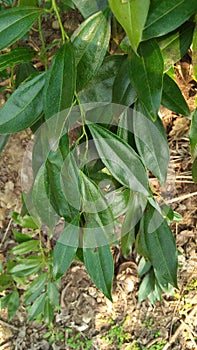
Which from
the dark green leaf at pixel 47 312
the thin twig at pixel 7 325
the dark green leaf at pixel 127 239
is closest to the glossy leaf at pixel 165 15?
the dark green leaf at pixel 127 239

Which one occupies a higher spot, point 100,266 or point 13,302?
point 100,266

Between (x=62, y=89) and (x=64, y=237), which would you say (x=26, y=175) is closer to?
(x=64, y=237)

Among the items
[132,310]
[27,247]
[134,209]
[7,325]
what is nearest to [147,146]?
[134,209]

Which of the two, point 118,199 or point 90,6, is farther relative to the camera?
point 118,199

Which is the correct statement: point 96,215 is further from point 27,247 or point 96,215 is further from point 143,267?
point 143,267

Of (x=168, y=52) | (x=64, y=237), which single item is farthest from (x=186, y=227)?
(x=168, y=52)

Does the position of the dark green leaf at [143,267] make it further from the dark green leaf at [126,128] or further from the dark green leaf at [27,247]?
the dark green leaf at [126,128]

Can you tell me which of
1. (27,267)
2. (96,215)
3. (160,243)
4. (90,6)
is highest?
(90,6)

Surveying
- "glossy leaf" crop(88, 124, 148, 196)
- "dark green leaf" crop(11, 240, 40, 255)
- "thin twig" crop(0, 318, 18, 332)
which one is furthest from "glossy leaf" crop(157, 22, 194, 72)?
"thin twig" crop(0, 318, 18, 332)
